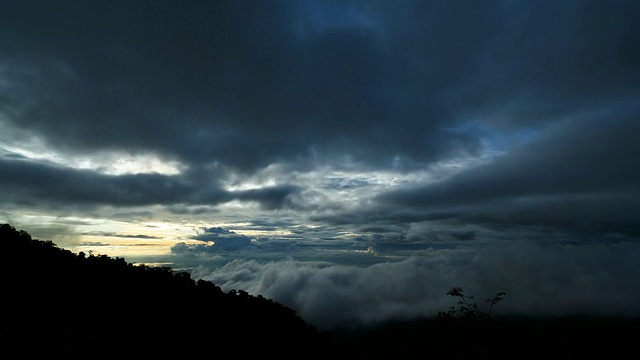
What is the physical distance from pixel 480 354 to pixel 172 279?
85248 millimetres

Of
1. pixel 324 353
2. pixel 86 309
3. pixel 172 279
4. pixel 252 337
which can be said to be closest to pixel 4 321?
pixel 86 309

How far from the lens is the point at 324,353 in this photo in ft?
185

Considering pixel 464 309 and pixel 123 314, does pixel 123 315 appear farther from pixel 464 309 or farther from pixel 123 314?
pixel 464 309

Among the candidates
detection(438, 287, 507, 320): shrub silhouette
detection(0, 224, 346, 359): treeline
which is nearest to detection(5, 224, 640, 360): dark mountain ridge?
detection(0, 224, 346, 359): treeline

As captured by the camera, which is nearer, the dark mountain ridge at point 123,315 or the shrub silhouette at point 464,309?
the dark mountain ridge at point 123,315

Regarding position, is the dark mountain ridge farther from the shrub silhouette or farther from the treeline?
the shrub silhouette

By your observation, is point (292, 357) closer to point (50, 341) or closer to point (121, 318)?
point (121, 318)

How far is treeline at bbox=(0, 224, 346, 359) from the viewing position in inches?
1115

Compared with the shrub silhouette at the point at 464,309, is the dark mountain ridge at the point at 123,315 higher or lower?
higher

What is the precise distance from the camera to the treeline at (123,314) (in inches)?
1115

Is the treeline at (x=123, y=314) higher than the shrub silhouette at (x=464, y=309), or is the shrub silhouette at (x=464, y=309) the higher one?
the treeline at (x=123, y=314)

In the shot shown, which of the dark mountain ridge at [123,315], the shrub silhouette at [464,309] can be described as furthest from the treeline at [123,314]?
the shrub silhouette at [464,309]

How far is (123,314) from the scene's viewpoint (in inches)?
1641

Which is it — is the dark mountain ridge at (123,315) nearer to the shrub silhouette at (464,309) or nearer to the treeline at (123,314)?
the treeline at (123,314)
